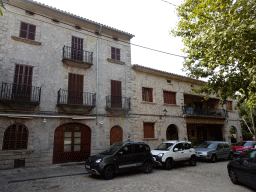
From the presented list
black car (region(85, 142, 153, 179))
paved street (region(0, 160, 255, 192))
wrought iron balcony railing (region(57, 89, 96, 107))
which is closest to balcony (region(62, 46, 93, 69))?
wrought iron balcony railing (region(57, 89, 96, 107))

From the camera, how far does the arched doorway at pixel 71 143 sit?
39.7 feet

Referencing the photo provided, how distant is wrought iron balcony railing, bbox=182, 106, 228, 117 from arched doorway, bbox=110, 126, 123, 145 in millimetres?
8043

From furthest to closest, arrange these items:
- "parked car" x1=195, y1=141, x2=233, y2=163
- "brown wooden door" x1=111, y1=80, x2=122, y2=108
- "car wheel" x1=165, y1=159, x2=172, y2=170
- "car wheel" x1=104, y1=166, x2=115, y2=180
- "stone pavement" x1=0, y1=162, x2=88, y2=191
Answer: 1. "brown wooden door" x1=111, y1=80, x2=122, y2=108
2. "parked car" x1=195, y1=141, x2=233, y2=163
3. "car wheel" x1=165, y1=159, x2=172, y2=170
4. "car wheel" x1=104, y1=166, x2=115, y2=180
5. "stone pavement" x1=0, y1=162, x2=88, y2=191

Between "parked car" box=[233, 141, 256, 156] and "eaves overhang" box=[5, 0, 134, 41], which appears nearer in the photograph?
"eaves overhang" box=[5, 0, 134, 41]

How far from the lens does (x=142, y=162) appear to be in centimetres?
958

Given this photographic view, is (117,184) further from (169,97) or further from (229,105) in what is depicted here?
(229,105)

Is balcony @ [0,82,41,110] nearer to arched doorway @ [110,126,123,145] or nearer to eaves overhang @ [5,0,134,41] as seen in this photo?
eaves overhang @ [5,0,134,41]

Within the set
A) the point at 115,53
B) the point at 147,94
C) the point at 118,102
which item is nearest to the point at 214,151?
the point at 147,94

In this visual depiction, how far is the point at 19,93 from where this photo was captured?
10914mm

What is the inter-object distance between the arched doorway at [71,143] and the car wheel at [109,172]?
5140 mm

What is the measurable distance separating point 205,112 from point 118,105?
12154 mm

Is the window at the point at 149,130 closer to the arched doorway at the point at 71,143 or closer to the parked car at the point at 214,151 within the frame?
the parked car at the point at 214,151

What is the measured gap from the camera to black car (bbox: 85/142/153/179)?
27.2 feet

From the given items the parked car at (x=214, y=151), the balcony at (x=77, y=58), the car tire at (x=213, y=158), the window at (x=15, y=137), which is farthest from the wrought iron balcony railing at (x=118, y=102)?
the car tire at (x=213, y=158)
